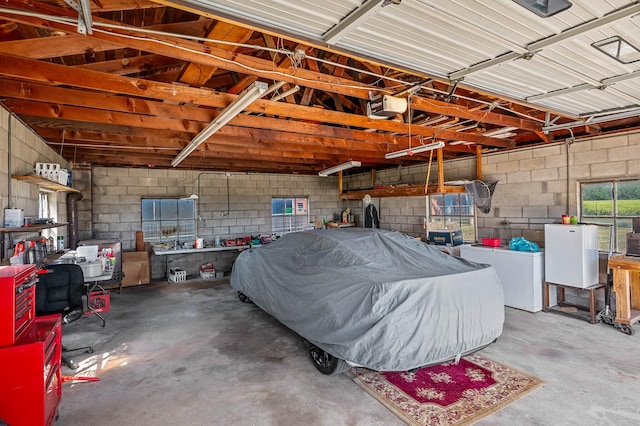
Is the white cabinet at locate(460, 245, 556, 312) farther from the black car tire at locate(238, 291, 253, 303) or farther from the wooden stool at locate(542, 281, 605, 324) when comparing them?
the black car tire at locate(238, 291, 253, 303)

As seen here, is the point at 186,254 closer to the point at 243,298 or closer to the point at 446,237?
the point at 243,298

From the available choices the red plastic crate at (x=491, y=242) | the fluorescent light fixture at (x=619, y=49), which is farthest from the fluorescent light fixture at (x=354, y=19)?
the red plastic crate at (x=491, y=242)

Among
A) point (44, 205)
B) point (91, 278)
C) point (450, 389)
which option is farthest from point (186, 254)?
point (450, 389)

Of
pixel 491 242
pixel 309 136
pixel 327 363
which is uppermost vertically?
pixel 309 136

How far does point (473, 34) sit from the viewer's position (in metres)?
1.84

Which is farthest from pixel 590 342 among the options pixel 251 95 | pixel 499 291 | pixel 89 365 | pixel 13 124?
pixel 13 124

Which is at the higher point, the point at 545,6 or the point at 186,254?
the point at 545,6

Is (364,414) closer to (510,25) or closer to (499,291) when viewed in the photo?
(499,291)

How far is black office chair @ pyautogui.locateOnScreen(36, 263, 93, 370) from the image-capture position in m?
3.50

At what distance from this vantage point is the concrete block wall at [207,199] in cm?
752

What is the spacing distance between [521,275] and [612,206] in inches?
60.1

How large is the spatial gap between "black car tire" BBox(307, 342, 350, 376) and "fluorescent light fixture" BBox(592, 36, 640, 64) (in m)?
2.88

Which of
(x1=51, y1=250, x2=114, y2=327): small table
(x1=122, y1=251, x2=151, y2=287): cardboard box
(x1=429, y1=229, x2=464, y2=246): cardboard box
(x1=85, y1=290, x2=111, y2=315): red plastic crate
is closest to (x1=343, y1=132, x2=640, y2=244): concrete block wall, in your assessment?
(x1=429, y1=229, x2=464, y2=246): cardboard box

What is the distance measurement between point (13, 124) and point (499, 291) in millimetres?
5189
